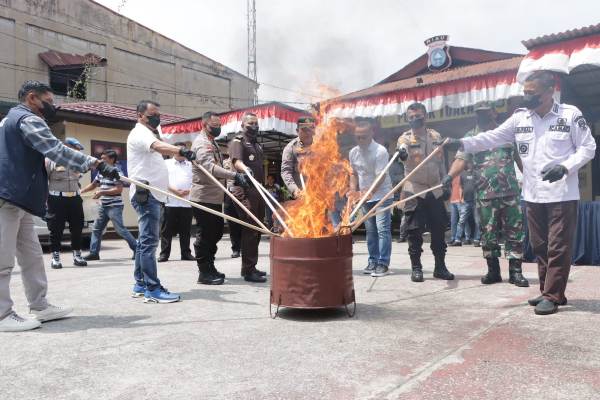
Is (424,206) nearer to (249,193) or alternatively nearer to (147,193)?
(249,193)

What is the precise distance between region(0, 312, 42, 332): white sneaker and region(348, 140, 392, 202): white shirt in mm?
4007

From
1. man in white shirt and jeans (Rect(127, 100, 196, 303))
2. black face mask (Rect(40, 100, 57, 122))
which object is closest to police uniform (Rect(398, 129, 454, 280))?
man in white shirt and jeans (Rect(127, 100, 196, 303))

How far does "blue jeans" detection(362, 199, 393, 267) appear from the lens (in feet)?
19.9

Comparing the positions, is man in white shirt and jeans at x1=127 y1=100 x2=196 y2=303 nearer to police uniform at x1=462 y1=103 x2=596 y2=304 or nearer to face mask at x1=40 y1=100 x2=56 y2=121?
face mask at x1=40 y1=100 x2=56 y2=121

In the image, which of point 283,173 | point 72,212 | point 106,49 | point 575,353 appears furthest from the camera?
point 106,49

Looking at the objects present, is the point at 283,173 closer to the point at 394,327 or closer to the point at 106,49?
the point at 394,327

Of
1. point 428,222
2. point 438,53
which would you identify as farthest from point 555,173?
point 438,53

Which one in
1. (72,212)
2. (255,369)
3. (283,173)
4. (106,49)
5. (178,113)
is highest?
(106,49)

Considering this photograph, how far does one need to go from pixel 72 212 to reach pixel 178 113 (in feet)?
72.6

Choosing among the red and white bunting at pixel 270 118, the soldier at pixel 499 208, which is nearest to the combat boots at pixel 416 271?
the soldier at pixel 499 208

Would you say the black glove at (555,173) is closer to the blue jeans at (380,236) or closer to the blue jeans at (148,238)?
the blue jeans at (380,236)

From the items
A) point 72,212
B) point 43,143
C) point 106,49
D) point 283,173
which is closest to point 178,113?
point 106,49

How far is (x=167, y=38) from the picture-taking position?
92.2 feet

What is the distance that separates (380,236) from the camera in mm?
6117
